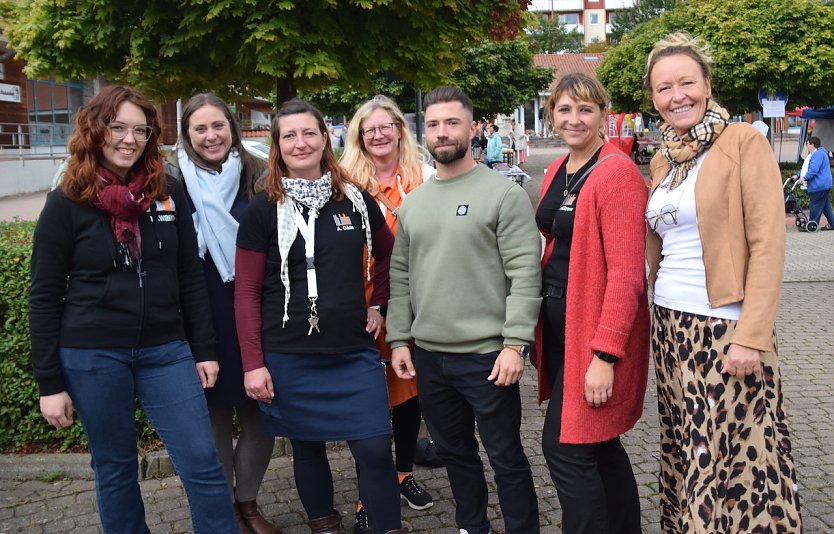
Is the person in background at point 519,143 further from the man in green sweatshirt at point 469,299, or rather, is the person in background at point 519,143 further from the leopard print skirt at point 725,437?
the leopard print skirt at point 725,437

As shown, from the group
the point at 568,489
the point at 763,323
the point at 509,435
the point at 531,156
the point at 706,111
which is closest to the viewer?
the point at 763,323

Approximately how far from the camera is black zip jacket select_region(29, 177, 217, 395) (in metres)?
2.89

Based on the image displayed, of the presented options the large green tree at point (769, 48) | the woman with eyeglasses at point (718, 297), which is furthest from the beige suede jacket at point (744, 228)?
the large green tree at point (769, 48)

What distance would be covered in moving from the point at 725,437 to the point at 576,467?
0.57m

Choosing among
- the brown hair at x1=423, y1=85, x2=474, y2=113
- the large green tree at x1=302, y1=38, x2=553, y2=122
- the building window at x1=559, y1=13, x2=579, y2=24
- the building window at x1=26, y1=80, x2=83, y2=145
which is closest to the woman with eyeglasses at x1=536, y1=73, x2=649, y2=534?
the brown hair at x1=423, y1=85, x2=474, y2=113

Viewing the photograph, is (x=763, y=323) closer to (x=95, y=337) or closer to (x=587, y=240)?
(x=587, y=240)

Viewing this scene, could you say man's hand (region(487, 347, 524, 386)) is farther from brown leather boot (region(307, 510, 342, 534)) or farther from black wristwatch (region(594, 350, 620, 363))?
brown leather boot (region(307, 510, 342, 534))

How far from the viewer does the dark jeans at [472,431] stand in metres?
3.29

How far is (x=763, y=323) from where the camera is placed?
8.84 feet

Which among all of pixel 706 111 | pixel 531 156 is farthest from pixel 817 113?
pixel 706 111

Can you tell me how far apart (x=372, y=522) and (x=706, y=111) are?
7.20 ft

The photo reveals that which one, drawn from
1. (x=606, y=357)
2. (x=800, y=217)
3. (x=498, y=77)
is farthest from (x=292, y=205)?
(x=498, y=77)

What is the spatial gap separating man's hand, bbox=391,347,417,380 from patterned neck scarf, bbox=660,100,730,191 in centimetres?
137

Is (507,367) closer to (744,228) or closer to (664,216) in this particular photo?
(664,216)
